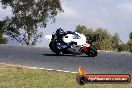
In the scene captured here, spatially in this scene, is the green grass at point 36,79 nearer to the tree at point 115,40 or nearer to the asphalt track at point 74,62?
the asphalt track at point 74,62

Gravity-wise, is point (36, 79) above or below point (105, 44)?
below

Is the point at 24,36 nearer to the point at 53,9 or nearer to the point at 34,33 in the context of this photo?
the point at 34,33

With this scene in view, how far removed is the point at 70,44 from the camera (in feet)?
47.2

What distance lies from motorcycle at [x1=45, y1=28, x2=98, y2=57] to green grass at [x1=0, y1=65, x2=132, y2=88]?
3.88ft

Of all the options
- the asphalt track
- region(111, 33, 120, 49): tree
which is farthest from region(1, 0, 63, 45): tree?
the asphalt track

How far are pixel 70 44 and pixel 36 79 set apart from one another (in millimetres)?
2349

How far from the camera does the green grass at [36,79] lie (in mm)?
11578

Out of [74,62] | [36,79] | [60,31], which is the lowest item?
[36,79]

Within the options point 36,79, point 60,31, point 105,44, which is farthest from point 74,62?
point 105,44

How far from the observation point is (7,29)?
170 ft

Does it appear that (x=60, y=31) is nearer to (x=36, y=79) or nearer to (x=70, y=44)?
(x=70, y=44)

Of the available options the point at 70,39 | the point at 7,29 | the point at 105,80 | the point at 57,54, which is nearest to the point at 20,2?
the point at 7,29

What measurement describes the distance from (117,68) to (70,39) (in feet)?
9.28

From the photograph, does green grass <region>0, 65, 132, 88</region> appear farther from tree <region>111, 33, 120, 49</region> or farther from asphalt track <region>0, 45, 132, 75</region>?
tree <region>111, 33, 120, 49</region>
